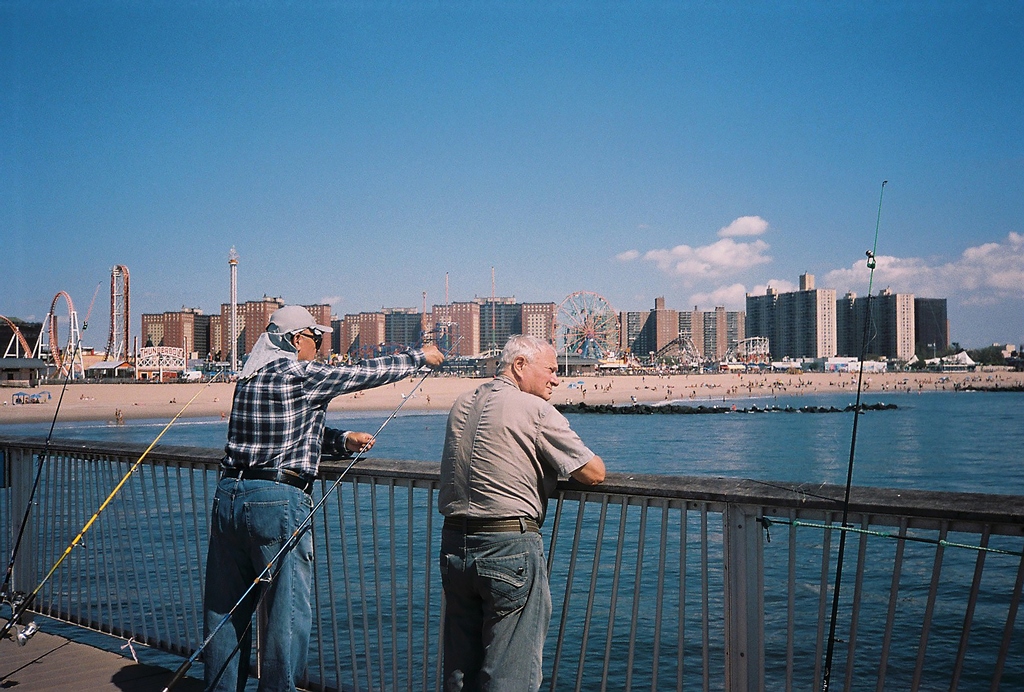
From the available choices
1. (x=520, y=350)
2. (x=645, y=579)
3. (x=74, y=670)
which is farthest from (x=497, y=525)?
(x=645, y=579)

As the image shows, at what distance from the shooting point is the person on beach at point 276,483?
297 centimetres

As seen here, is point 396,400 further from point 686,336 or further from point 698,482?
point 686,336

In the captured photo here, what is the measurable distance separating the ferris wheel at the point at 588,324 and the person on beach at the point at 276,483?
81.7m

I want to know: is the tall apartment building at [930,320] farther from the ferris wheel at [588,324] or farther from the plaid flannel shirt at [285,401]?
the ferris wheel at [588,324]

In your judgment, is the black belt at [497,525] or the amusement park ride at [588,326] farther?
the amusement park ride at [588,326]

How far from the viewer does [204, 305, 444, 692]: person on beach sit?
297 centimetres

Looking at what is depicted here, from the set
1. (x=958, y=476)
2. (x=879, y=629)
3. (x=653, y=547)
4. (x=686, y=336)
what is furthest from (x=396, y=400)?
(x=686, y=336)

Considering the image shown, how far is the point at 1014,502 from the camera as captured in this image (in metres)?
2.14

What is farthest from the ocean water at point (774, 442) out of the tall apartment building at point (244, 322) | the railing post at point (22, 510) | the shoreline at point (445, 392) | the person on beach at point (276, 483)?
the tall apartment building at point (244, 322)

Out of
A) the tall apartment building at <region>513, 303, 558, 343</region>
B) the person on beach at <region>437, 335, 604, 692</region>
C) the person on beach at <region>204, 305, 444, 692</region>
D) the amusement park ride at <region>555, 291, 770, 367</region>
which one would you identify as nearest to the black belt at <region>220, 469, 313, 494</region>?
the person on beach at <region>204, 305, 444, 692</region>

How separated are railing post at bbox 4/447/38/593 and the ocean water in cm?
1292

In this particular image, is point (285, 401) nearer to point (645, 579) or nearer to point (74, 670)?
point (74, 670)

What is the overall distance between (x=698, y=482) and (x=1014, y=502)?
0.83 meters

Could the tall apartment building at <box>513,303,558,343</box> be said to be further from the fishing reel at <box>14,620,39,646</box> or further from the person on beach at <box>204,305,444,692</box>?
the person on beach at <box>204,305,444,692</box>
